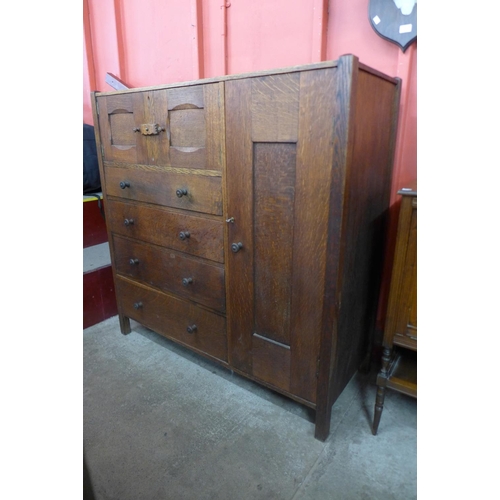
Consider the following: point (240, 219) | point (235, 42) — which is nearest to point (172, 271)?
point (240, 219)

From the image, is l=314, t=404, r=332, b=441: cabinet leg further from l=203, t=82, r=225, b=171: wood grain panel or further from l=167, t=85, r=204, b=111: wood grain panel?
l=167, t=85, r=204, b=111: wood grain panel

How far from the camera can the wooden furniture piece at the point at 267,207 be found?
115cm

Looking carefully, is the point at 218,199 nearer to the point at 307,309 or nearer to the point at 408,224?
the point at 307,309

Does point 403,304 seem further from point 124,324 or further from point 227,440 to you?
point 124,324

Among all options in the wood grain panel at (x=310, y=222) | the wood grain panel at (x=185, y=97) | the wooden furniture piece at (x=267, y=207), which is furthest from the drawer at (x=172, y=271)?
the wood grain panel at (x=185, y=97)

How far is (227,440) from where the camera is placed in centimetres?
146

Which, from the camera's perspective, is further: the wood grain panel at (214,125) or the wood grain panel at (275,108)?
the wood grain panel at (214,125)

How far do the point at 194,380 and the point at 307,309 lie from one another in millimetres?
828

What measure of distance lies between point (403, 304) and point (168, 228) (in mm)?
1050

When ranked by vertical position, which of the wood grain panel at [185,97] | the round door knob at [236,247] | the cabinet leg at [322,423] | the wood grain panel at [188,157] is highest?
the wood grain panel at [185,97]

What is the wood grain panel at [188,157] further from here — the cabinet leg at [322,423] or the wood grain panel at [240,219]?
the cabinet leg at [322,423]

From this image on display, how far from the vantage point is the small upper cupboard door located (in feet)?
4.46
